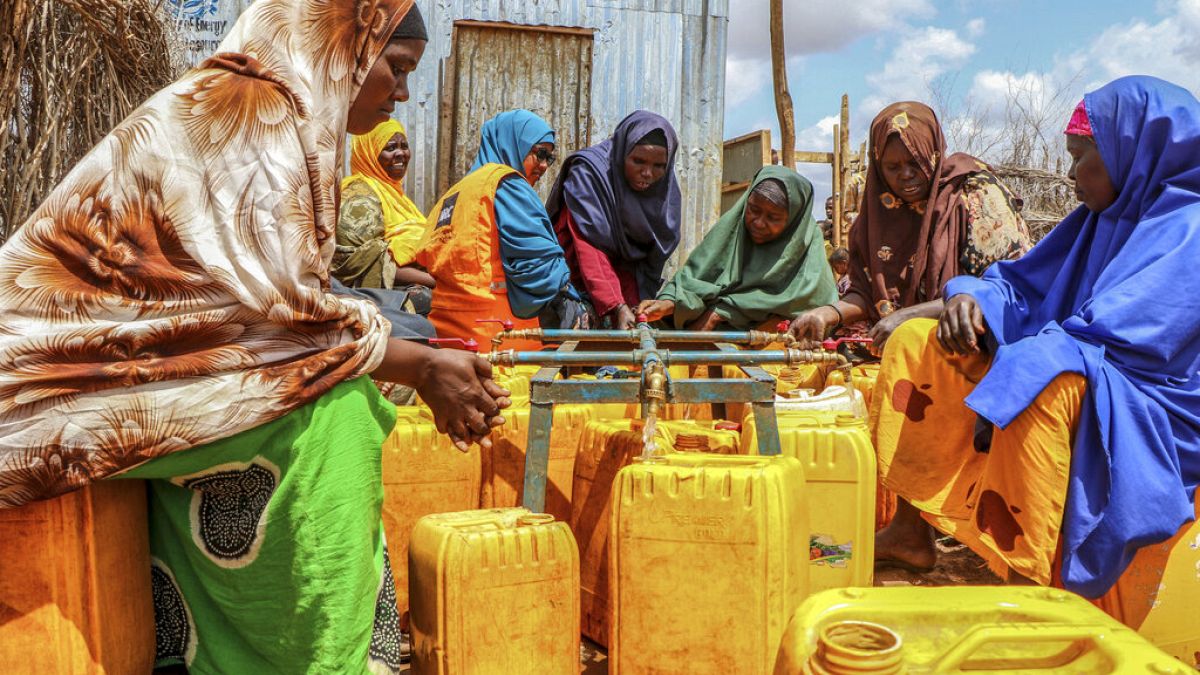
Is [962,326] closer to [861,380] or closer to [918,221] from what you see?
[861,380]

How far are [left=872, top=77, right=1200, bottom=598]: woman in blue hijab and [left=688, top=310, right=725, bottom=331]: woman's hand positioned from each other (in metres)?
1.81

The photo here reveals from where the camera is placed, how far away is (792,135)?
10.5m

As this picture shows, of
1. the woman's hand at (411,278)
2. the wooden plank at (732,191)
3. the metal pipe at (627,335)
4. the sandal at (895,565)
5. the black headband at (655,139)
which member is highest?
the wooden plank at (732,191)

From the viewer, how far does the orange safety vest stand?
4.32 meters

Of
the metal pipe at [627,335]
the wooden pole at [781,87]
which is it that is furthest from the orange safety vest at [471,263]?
the wooden pole at [781,87]

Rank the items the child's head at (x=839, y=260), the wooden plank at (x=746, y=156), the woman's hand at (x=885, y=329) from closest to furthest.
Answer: the woman's hand at (x=885, y=329), the child's head at (x=839, y=260), the wooden plank at (x=746, y=156)

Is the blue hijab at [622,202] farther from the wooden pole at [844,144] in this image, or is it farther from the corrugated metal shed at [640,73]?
the wooden pole at [844,144]

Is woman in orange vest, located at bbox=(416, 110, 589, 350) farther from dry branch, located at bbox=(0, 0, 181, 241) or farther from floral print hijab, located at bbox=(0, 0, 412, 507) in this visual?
floral print hijab, located at bbox=(0, 0, 412, 507)

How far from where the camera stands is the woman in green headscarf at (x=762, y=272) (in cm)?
473

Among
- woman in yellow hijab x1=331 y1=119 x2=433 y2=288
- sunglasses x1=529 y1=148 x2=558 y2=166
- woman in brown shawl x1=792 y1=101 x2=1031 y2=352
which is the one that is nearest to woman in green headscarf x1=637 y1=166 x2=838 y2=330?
woman in brown shawl x1=792 y1=101 x2=1031 y2=352

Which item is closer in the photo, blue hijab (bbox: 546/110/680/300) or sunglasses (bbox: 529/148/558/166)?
blue hijab (bbox: 546/110/680/300)

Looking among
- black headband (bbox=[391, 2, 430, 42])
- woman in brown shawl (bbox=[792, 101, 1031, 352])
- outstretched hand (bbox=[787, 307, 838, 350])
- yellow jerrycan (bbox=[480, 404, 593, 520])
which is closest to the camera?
black headband (bbox=[391, 2, 430, 42])

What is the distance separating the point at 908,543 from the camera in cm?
361

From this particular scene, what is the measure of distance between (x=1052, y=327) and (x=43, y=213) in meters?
2.43
